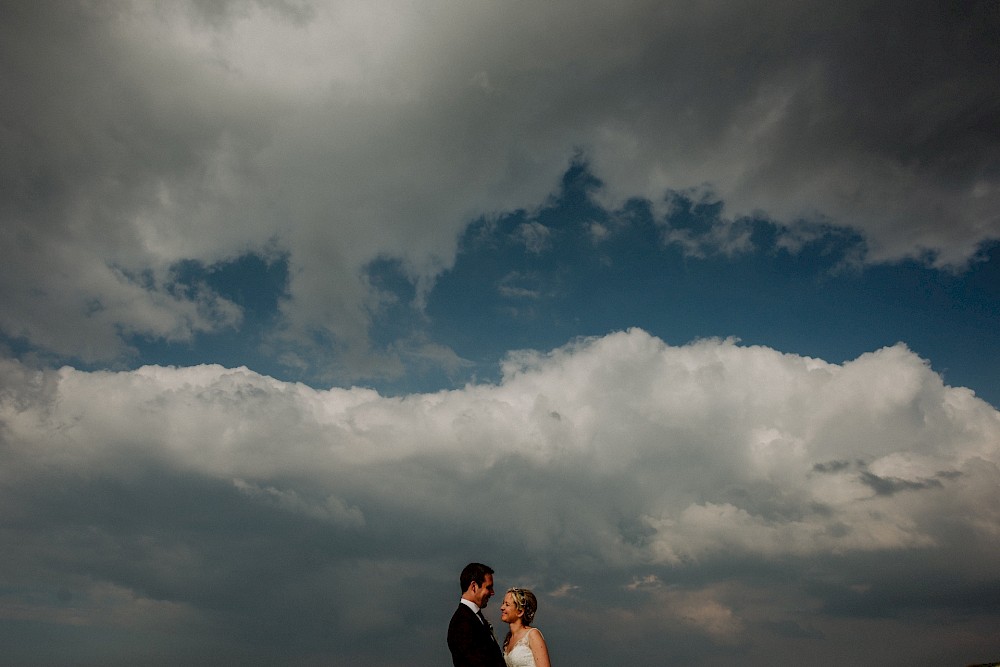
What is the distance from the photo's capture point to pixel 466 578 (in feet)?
46.8

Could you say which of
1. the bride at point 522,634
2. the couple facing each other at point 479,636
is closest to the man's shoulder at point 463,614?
the couple facing each other at point 479,636

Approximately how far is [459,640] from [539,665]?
9.98 feet

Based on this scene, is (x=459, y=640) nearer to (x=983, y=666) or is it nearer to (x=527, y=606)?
(x=527, y=606)

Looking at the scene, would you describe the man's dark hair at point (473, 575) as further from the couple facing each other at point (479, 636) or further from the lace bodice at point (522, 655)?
the lace bodice at point (522, 655)

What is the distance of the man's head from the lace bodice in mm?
2505

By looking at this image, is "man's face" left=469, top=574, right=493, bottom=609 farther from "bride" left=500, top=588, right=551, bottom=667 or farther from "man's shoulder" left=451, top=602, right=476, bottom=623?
"bride" left=500, top=588, right=551, bottom=667

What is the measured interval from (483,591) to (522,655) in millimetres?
3106

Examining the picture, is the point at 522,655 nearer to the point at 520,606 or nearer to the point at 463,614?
the point at 520,606

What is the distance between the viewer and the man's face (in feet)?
46.1

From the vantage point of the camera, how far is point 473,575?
1423 cm

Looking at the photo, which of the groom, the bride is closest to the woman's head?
the bride

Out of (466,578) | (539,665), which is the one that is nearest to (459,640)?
(466,578)

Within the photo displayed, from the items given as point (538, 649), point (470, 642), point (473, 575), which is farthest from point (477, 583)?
point (538, 649)

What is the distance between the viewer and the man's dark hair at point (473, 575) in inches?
558
